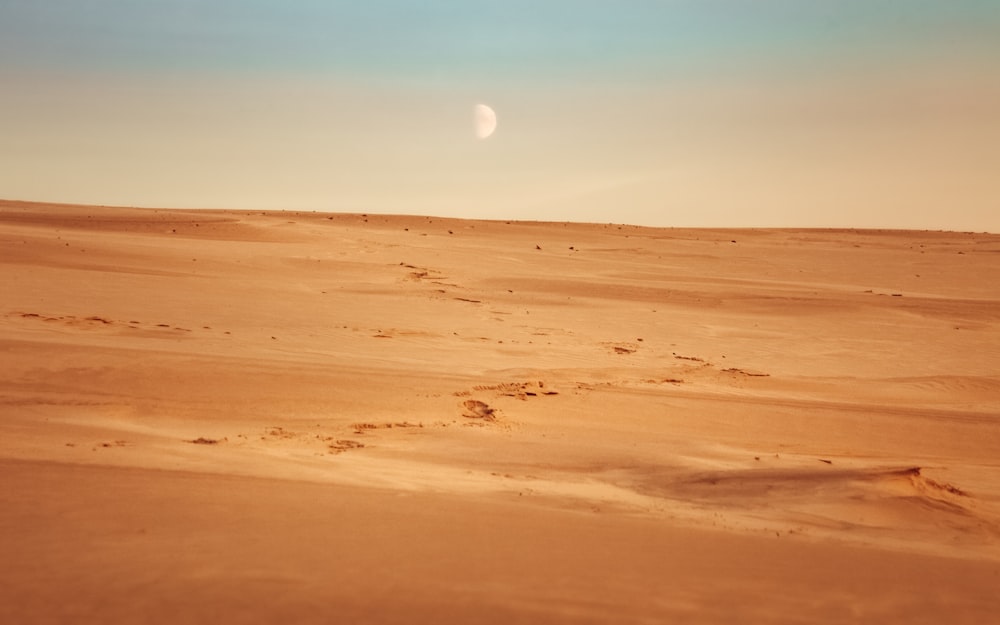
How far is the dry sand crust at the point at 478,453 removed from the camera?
396 cm

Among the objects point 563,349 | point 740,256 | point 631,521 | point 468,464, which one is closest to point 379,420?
point 468,464

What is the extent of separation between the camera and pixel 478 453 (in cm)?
670

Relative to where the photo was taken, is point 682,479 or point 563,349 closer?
point 682,479

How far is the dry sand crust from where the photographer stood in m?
3.96

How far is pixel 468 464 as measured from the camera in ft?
20.9

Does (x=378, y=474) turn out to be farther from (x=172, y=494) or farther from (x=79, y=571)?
(x=79, y=571)

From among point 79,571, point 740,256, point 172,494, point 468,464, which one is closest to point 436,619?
point 79,571

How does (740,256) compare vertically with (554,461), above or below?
above

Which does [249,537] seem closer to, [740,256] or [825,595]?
[825,595]

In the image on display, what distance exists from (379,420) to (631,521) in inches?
126

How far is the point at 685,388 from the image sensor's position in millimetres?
10055

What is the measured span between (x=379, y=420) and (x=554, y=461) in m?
1.86

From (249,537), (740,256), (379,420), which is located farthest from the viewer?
(740,256)

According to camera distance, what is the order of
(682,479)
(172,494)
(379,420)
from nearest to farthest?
1. (172,494)
2. (682,479)
3. (379,420)
